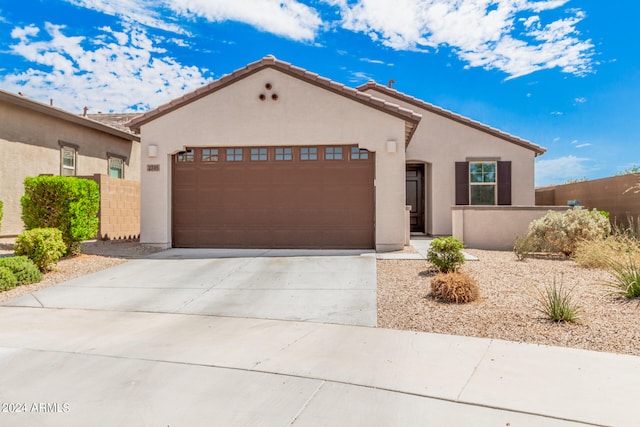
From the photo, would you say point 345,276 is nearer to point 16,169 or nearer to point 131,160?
point 16,169

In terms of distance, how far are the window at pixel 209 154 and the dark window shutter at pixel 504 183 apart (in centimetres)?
969

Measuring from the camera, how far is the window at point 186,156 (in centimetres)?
1246

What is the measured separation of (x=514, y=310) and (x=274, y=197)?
7505mm

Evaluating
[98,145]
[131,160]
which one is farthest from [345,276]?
[131,160]

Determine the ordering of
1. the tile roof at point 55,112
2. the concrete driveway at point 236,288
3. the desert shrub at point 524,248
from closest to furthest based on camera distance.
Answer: the concrete driveway at point 236,288 < the desert shrub at point 524,248 < the tile roof at point 55,112

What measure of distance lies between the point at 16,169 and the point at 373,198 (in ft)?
40.2

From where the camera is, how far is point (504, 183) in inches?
598

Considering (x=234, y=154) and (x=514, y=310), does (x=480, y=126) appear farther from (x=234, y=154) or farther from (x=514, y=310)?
(x=514, y=310)

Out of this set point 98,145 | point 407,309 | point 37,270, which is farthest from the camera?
point 98,145

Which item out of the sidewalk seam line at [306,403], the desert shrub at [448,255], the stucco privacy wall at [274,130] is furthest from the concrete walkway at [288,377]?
the stucco privacy wall at [274,130]

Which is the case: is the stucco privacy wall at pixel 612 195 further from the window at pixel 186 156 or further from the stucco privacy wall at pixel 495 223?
the window at pixel 186 156

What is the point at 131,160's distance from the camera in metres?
21.2

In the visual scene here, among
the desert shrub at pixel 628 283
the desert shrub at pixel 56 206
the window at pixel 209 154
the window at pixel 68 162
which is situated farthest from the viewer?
the window at pixel 68 162

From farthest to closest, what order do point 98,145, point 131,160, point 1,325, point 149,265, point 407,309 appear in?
point 131,160
point 98,145
point 149,265
point 407,309
point 1,325
